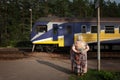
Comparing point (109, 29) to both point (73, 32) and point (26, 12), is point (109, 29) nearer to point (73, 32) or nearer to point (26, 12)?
point (73, 32)

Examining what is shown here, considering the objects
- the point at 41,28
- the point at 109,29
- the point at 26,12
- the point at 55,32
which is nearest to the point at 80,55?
the point at 55,32

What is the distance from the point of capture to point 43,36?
2975 cm

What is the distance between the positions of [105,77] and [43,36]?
17353 mm

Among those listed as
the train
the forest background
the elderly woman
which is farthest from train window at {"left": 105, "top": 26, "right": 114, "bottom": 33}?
the elderly woman

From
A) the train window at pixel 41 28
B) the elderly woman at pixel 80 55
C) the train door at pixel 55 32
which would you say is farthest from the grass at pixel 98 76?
the train window at pixel 41 28

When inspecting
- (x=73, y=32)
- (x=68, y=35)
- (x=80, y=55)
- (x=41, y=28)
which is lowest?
(x=80, y=55)

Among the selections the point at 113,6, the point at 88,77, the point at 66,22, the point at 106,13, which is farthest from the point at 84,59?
the point at 113,6

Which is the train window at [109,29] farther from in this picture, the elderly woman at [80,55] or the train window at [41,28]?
the elderly woman at [80,55]

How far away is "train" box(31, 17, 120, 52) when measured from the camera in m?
29.6

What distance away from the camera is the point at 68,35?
29781mm

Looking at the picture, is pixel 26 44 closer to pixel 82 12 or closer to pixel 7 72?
pixel 7 72

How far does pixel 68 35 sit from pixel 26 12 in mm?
47300

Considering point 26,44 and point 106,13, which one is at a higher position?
point 106,13

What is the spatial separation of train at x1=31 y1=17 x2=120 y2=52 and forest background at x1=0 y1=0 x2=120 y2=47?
11.7 metres
